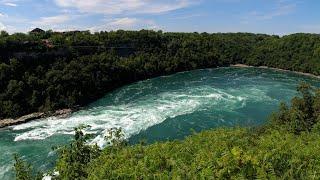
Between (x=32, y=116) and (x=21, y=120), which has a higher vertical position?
(x=32, y=116)

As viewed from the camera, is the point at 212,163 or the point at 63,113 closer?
the point at 212,163

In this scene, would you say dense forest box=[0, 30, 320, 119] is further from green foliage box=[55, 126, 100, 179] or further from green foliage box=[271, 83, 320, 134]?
green foliage box=[55, 126, 100, 179]

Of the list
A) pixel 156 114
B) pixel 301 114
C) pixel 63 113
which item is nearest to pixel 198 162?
pixel 301 114

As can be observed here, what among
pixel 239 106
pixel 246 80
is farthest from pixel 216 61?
pixel 239 106

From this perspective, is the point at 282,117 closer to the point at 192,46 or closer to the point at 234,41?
the point at 192,46

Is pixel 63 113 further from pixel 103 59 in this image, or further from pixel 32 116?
pixel 103 59

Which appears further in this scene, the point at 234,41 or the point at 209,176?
the point at 234,41
